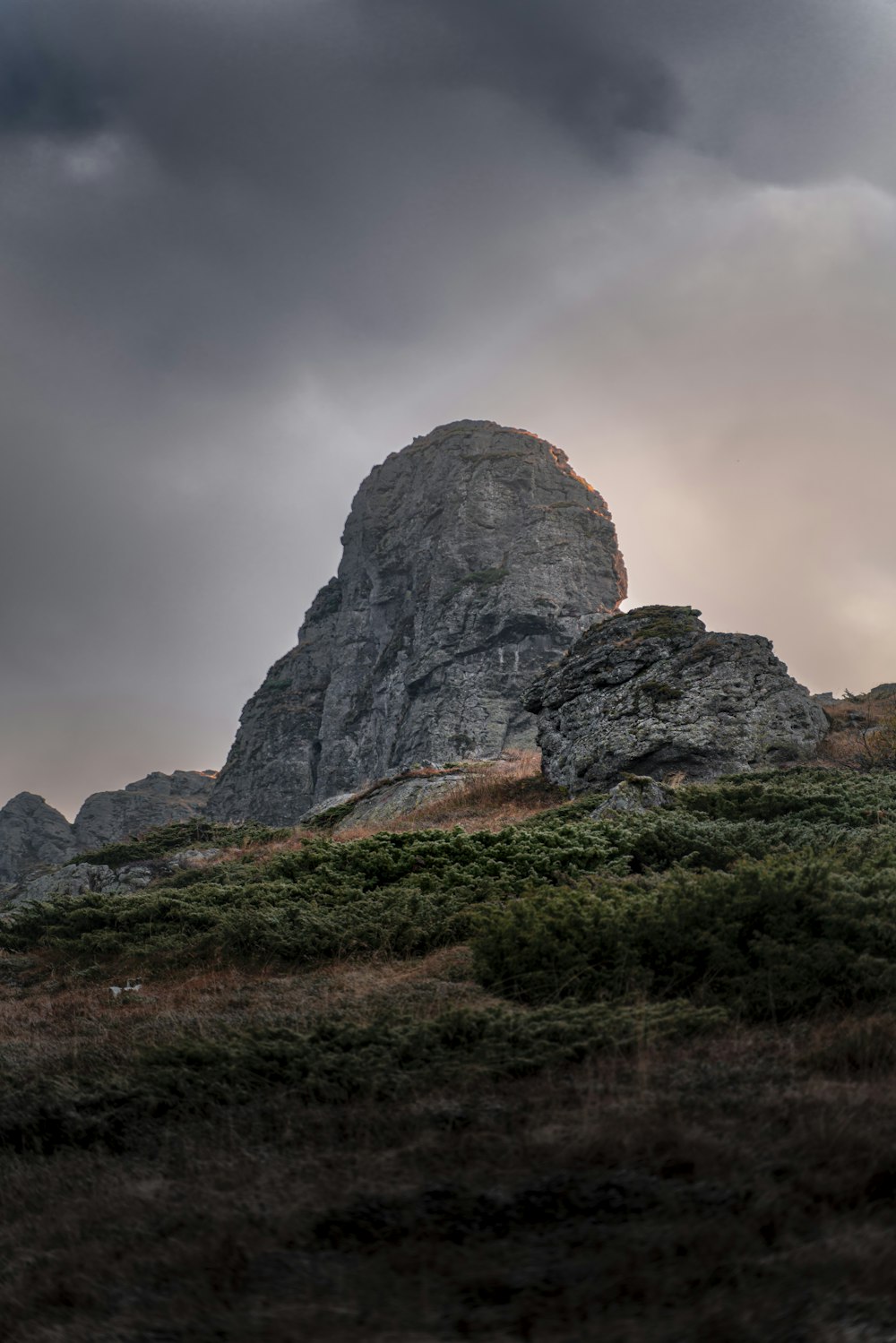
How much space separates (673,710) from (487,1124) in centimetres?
1985

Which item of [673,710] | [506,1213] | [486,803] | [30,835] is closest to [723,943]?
[506,1213]

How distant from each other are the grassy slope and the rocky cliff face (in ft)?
255

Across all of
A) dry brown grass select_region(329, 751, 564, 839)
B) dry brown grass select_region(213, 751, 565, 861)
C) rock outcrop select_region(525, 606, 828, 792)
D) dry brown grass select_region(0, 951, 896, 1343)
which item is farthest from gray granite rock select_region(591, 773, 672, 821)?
dry brown grass select_region(0, 951, 896, 1343)

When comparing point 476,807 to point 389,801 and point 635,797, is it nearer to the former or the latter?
point 389,801

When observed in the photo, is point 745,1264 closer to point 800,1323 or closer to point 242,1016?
point 800,1323

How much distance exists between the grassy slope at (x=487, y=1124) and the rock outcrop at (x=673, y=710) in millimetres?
11145

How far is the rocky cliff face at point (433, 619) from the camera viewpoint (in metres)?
97.2

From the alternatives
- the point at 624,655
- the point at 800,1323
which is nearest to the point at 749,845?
the point at 800,1323

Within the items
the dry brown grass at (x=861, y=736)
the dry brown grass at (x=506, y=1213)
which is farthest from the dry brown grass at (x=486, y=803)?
the dry brown grass at (x=506, y=1213)

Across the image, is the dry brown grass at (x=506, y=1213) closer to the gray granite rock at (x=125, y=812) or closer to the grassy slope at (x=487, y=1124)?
the grassy slope at (x=487, y=1124)

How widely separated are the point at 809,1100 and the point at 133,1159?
406cm

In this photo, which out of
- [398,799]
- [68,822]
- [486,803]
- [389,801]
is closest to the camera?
[486,803]

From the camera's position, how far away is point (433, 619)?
105500 millimetres

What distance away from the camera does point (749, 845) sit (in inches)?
454
